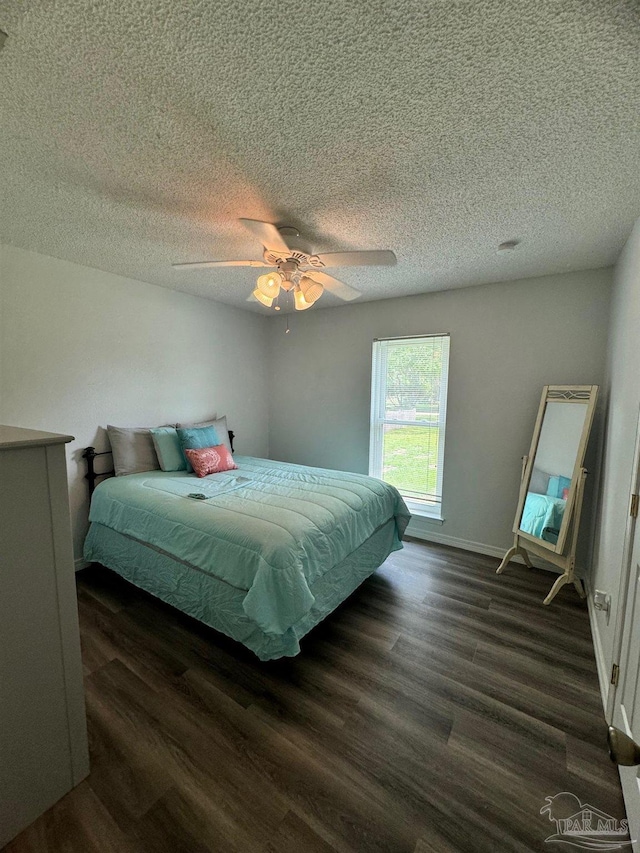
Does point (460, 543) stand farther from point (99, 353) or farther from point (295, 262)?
point (99, 353)

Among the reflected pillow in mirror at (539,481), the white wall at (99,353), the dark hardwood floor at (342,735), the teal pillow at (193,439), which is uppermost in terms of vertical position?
the white wall at (99,353)

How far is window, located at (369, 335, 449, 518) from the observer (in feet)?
11.1

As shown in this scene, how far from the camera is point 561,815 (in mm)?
1200

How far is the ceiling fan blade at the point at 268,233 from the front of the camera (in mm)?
1588

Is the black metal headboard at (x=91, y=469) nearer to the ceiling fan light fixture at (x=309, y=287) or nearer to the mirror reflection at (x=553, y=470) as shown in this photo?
the ceiling fan light fixture at (x=309, y=287)

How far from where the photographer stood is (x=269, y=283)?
6.35 ft

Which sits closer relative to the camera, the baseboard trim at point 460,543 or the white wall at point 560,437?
the white wall at point 560,437

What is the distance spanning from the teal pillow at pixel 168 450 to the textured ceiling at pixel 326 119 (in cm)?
161

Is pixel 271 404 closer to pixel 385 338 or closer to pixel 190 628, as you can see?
pixel 385 338

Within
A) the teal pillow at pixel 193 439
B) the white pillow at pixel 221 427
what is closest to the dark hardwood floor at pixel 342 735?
the teal pillow at pixel 193 439

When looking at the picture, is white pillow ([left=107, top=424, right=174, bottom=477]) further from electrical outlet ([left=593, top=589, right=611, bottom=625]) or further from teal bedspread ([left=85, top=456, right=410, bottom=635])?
electrical outlet ([left=593, top=589, right=611, bottom=625])

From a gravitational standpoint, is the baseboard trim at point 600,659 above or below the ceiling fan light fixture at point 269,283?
below

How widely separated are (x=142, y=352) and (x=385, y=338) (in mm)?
2436

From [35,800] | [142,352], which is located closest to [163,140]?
[142,352]
